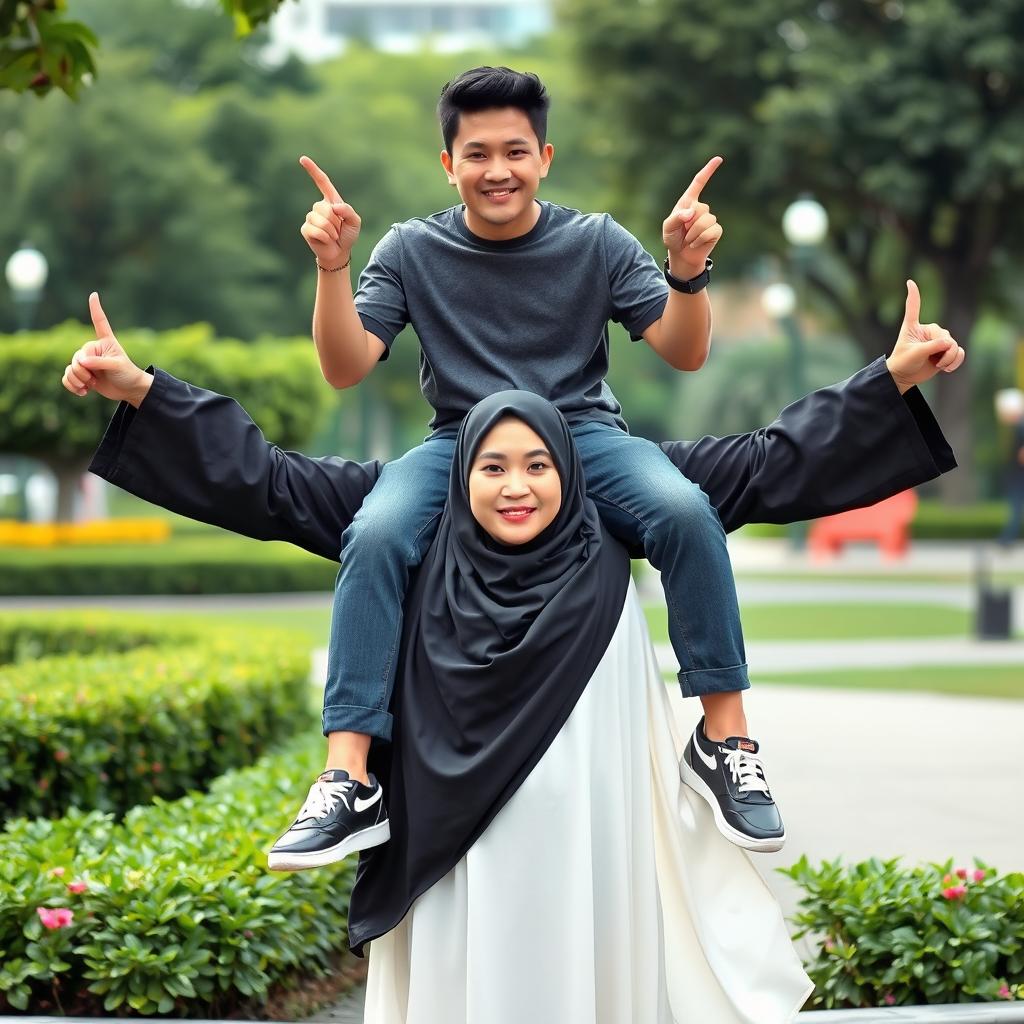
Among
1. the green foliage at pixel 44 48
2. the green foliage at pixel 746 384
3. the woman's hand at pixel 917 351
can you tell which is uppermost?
the green foliage at pixel 746 384

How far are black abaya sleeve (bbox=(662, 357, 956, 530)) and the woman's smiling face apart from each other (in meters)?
0.48

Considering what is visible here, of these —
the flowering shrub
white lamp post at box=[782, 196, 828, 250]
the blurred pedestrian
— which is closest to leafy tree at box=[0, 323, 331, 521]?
white lamp post at box=[782, 196, 828, 250]

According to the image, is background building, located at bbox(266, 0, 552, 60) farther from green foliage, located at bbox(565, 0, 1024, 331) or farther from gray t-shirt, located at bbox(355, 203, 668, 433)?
gray t-shirt, located at bbox(355, 203, 668, 433)

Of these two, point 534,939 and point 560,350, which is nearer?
point 534,939

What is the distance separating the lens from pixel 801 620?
51.8ft

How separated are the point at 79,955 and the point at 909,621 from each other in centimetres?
1218

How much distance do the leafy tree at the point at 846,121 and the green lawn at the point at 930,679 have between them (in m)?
15.2

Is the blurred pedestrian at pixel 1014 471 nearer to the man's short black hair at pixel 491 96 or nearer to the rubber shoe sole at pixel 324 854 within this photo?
the man's short black hair at pixel 491 96

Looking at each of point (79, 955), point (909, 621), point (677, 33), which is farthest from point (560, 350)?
point (677, 33)

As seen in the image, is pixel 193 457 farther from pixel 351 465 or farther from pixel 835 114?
pixel 835 114

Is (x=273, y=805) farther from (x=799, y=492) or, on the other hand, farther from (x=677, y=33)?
(x=677, y=33)

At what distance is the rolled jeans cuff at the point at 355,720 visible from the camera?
11.1 ft

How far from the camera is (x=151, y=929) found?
4215 mm

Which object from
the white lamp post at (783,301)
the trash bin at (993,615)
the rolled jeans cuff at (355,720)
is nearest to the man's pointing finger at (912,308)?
the rolled jeans cuff at (355,720)
